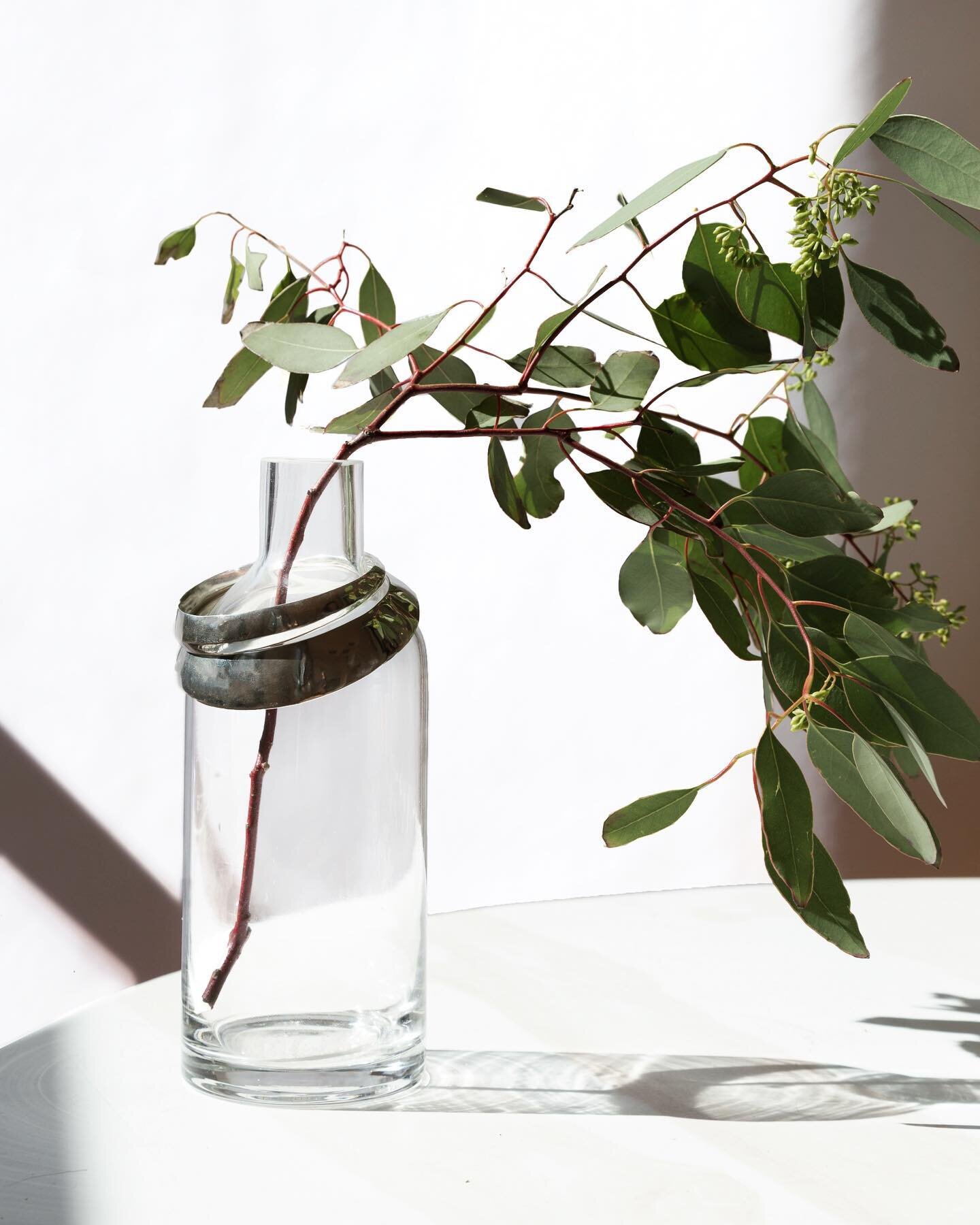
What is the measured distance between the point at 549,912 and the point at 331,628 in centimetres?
45

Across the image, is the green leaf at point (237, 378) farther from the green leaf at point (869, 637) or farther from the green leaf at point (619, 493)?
the green leaf at point (869, 637)

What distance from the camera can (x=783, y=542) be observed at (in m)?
0.69

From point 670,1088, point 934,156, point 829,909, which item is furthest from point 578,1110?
point 934,156

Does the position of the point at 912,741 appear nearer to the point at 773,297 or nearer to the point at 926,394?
the point at 773,297

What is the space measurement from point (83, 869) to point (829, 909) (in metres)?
1.41

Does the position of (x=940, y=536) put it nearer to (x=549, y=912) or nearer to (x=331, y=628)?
→ (x=549, y=912)

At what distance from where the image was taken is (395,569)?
1825 mm

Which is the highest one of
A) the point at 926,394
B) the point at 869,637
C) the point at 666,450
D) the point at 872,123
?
the point at 926,394

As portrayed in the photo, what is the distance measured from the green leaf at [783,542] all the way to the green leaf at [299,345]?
0.70ft

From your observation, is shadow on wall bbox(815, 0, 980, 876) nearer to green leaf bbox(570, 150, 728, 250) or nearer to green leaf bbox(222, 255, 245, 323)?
green leaf bbox(222, 255, 245, 323)

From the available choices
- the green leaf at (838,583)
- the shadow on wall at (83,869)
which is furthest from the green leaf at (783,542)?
the shadow on wall at (83,869)

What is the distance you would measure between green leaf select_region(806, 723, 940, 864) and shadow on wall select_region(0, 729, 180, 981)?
140 cm

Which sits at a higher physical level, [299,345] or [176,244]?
[176,244]

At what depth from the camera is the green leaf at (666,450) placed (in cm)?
71
